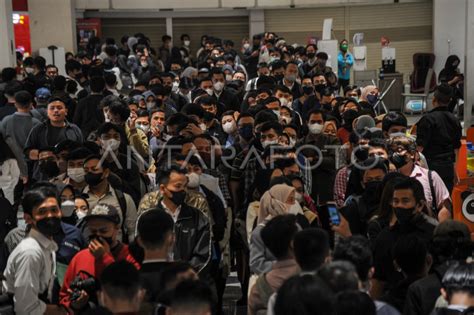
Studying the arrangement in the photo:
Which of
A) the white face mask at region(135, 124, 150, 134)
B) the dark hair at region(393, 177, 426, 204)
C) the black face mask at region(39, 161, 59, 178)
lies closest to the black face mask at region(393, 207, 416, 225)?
the dark hair at region(393, 177, 426, 204)

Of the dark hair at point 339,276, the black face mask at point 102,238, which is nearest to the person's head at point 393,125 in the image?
the black face mask at point 102,238

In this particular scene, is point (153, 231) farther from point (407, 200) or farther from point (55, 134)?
point (55, 134)

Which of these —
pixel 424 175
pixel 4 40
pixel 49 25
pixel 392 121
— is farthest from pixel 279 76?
pixel 49 25

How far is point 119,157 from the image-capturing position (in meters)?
9.54

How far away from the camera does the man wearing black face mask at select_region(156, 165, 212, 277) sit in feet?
23.4

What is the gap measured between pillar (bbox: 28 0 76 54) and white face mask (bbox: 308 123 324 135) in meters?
18.6

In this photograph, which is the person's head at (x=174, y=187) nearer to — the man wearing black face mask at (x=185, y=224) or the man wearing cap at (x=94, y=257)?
the man wearing black face mask at (x=185, y=224)

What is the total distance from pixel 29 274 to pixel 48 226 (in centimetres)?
43

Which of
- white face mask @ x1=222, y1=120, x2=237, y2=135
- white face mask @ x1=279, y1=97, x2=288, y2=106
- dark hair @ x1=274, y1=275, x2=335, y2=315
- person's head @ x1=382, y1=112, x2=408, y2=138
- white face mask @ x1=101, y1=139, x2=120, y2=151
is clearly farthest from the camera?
white face mask @ x1=279, y1=97, x2=288, y2=106

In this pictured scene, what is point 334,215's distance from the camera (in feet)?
25.8

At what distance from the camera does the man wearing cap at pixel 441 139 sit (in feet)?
34.2

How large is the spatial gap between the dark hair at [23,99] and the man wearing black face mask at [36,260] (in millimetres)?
4882

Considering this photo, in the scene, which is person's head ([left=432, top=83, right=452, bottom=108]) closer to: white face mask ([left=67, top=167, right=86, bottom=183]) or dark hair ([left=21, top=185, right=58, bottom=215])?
white face mask ([left=67, top=167, right=86, bottom=183])

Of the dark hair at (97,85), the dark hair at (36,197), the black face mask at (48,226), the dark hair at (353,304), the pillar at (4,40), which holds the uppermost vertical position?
the pillar at (4,40)
